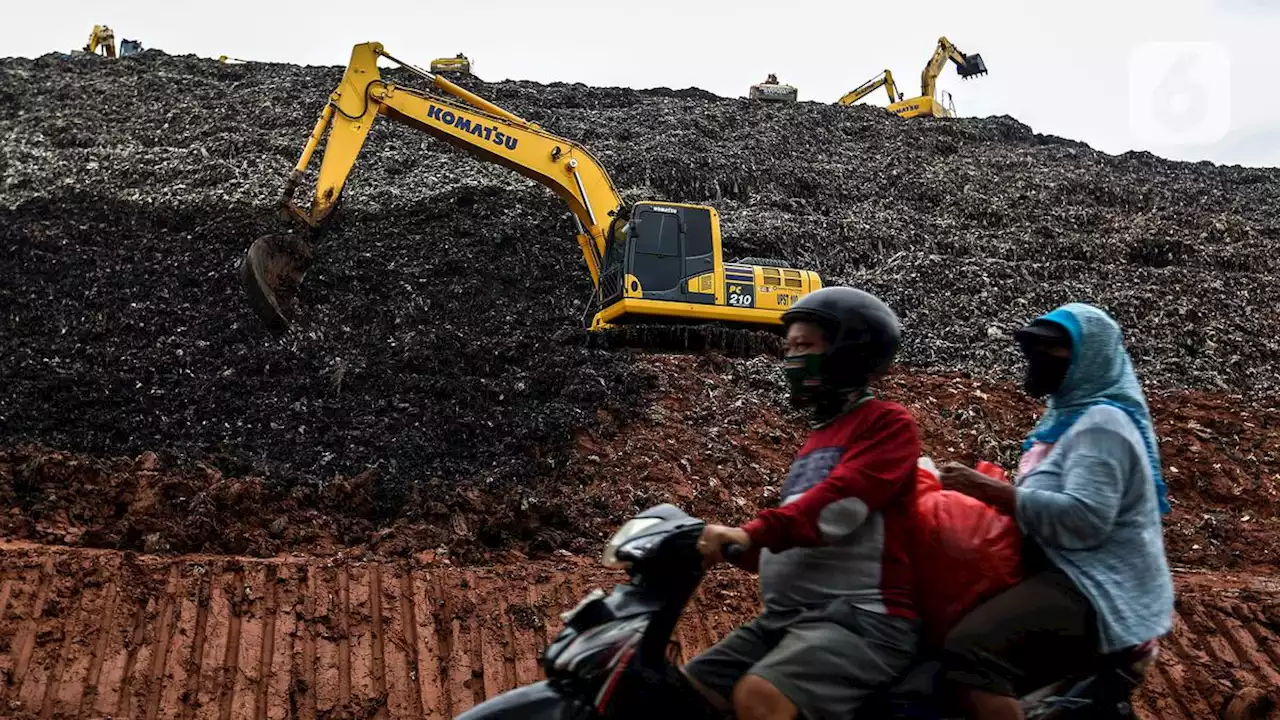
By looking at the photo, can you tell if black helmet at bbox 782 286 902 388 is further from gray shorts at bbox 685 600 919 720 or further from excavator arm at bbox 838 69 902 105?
excavator arm at bbox 838 69 902 105

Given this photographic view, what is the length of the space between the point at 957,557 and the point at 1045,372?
0.66 m

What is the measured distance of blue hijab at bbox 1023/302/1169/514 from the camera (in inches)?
148

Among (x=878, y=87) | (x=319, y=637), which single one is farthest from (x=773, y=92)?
(x=319, y=637)

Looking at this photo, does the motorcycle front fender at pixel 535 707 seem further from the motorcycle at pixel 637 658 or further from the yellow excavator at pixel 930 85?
the yellow excavator at pixel 930 85

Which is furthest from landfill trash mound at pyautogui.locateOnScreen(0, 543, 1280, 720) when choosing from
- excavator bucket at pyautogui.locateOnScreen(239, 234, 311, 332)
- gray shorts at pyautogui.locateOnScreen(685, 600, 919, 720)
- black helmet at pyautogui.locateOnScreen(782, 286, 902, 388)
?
excavator bucket at pyautogui.locateOnScreen(239, 234, 311, 332)

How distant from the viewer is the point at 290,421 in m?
11.7

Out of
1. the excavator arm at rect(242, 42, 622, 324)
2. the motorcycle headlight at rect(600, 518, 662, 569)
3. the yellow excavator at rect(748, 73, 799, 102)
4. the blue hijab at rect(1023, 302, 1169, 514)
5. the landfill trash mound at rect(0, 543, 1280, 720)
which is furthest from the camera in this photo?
the yellow excavator at rect(748, 73, 799, 102)

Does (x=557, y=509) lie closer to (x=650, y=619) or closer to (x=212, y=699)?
(x=212, y=699)

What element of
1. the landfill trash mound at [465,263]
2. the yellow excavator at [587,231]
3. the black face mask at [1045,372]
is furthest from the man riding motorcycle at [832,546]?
the yellow excavator at [587,231]

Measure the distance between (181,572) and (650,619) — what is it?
18.5ft

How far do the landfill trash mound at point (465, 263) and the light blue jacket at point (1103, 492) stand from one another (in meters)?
6.03

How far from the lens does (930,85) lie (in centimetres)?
3067

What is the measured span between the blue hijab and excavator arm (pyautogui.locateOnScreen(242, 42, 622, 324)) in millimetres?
11168

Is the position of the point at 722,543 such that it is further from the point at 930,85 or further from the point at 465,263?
the point at 930,85
